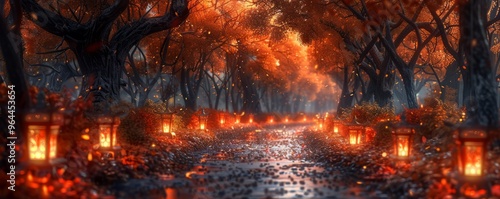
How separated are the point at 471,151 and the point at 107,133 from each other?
9204 mm

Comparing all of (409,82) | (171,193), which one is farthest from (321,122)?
(171,193)

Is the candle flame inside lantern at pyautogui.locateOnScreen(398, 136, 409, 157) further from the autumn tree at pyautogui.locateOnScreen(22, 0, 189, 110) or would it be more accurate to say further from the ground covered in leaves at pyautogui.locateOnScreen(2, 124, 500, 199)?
the autumn tree at pyautogui.locateOnScreen(22, 0, 189, 110)

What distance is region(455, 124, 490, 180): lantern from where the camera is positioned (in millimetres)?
11312

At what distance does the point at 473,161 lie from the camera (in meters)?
11.5

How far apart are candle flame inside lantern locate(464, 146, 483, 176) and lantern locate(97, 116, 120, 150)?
29.4 feet

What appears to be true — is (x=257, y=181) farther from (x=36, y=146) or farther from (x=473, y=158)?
(x=36, y=146)

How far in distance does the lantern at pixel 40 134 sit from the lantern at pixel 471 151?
7756mm

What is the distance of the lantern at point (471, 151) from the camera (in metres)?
11.3

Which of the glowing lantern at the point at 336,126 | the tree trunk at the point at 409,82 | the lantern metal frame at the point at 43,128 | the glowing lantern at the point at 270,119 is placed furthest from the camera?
the glowing lantern at the point at 270,119

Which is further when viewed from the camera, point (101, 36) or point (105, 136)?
point (101, 36)

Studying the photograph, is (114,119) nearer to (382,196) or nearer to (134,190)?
(134,190)

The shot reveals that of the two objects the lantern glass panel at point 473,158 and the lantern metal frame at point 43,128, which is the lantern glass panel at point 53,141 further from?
the lantern glass panel at point 473,158

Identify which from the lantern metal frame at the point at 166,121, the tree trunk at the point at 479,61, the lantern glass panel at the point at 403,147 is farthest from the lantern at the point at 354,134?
the tree trunk at the point at 479,61

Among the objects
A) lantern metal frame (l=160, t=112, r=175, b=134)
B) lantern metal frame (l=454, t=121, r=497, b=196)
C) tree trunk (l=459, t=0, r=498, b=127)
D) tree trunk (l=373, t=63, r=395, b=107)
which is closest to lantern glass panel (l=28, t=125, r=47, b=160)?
lantern metal frame (l=454, t=121, r=497, b=196)
